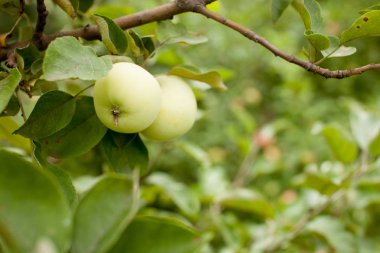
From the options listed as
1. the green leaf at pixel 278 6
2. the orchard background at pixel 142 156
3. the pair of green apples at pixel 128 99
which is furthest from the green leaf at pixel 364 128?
the pair of green apples at pixel 128 99

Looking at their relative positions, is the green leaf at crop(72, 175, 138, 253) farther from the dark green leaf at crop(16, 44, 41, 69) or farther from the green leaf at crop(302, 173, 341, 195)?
the green leaf at crop(302, 173, 341, 195)

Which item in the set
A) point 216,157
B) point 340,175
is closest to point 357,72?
point 340,175

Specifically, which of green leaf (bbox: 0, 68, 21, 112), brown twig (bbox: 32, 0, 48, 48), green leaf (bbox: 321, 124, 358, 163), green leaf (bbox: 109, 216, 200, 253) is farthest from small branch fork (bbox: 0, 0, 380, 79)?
green leaf (bbox: 321, 124, 358, 163)

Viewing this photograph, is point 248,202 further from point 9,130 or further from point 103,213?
point 103,213

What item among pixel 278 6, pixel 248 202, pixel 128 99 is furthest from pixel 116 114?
pixel 248 202

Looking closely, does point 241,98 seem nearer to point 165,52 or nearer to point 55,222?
point 165,52

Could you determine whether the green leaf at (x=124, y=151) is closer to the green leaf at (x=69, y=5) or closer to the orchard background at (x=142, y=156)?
the orchard background at (x=142, y=156)

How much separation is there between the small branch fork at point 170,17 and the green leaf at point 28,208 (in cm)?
26

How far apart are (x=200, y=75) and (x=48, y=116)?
0.18 m

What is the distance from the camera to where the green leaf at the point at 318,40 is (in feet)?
1.91

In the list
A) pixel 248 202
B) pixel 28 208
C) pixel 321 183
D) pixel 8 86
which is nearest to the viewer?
pixel 28 208

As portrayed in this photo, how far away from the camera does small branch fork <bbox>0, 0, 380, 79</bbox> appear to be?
581 millimetres

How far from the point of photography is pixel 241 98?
2.74m

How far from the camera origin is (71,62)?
507 millimetres
